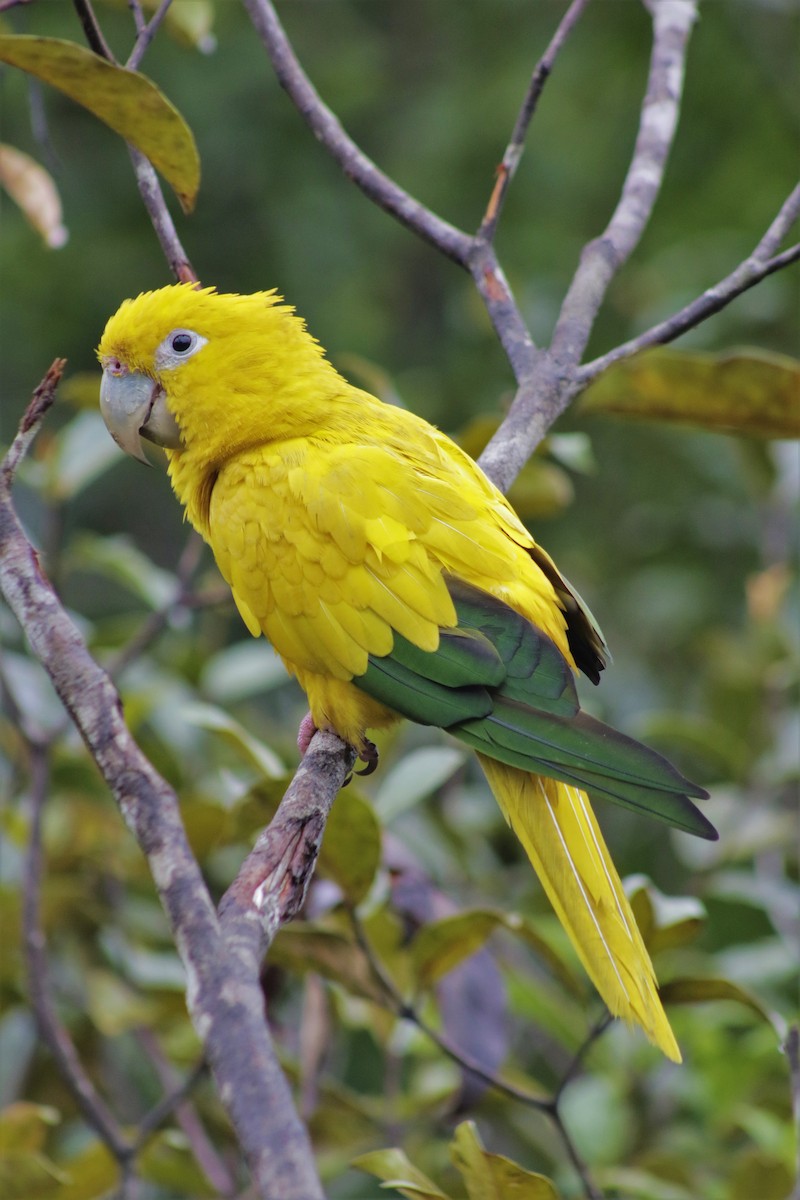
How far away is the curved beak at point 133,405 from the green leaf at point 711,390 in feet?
2.41

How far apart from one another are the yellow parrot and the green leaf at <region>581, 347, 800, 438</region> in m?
0.36

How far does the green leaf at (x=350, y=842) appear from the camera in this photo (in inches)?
72.1

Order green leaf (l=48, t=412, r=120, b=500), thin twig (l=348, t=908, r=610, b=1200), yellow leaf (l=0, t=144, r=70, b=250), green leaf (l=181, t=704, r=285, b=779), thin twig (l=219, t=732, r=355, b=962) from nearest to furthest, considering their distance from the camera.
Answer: thin twig (l=219, t=732, r=355, b=962), thin twig (l=348, t=908, r=610, b=1200), green leaf (l=181, t=704, r=285, b=779), yellow leaf (l=0, t=144, r=70, b=250), green leaf (l=48, t=412, r=120, b=500)

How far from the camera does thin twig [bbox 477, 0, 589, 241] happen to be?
208cm

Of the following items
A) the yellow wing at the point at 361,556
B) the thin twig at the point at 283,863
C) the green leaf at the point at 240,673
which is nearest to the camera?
the thin twig at the point at 283,863

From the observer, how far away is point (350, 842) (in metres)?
1.84

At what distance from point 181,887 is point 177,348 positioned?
1302 millimetres

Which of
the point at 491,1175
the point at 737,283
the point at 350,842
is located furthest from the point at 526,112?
the point at 491,1175

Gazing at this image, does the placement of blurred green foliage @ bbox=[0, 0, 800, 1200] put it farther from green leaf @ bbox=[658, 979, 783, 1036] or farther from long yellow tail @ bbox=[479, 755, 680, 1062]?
long yellow tail @ bbox=[479, 755, 680, 1062]

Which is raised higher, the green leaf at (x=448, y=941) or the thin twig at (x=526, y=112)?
the thin twig at (x=526, y=112)

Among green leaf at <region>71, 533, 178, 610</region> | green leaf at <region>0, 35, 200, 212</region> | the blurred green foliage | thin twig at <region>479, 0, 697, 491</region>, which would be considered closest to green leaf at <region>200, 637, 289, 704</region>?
the blurred green foliage

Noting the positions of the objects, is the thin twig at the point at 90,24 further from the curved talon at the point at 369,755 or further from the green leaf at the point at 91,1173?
the green leaf at the point at 91,1173

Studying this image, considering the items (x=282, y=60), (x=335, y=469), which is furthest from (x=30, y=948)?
(x=282, y=60)

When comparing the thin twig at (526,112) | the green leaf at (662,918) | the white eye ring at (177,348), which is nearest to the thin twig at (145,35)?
the white eye ring at (177,348)
